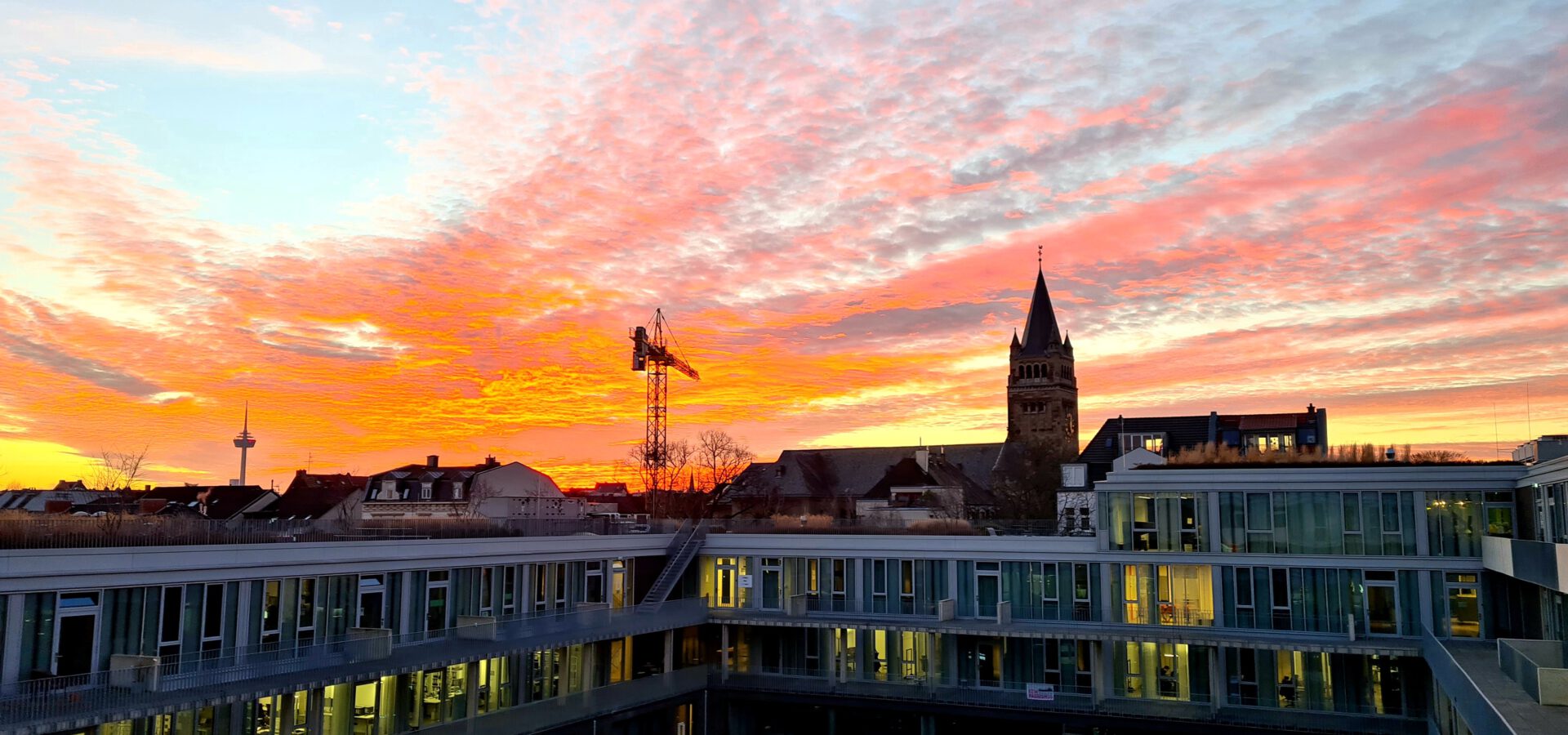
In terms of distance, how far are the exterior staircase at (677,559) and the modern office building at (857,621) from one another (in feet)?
0.40

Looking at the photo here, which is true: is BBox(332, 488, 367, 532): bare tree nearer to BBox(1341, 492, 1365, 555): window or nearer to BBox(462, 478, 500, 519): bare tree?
BBox(462, 478, 500, 519): bare tree

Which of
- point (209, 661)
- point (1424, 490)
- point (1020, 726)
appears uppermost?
point (1424, 490)

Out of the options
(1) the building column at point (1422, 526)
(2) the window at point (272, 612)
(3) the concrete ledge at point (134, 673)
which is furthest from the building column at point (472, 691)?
(1) the building column at point (1422, 526)

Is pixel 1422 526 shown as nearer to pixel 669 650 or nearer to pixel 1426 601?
pixel 1426 601

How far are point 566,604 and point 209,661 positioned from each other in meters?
13.4

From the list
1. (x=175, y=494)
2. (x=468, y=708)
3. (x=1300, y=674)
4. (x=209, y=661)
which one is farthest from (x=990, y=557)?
(x=175, y=494)

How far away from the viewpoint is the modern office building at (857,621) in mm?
23250

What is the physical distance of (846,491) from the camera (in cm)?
8788

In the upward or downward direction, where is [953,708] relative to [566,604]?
downward

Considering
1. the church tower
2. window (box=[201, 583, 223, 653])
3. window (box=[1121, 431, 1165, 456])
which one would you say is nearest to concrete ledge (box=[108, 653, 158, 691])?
window (box=[201, 583, 223, 653])

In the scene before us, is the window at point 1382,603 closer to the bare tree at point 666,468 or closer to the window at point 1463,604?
the window at point 1463,604

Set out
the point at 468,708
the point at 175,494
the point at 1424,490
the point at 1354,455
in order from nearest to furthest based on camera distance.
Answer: the point at 468,708 → the point at 1424,490 → the point at 1354,455 → the point at 175,494

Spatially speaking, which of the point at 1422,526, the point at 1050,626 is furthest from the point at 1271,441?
the point at 1050,626

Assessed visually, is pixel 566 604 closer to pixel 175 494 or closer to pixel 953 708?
pixel 953 708
